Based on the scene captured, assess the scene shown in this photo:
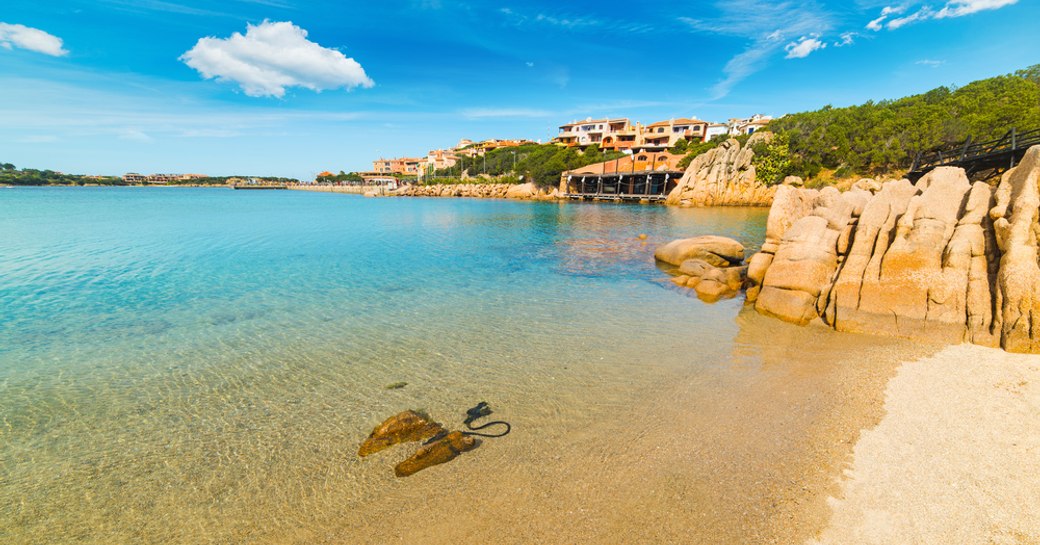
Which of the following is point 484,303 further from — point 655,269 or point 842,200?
point 842,200

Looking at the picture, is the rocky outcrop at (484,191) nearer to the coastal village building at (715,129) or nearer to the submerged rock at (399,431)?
the coastal village building at (715,129)

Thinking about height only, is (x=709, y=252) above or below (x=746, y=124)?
below

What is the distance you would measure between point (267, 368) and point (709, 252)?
62.9 feet

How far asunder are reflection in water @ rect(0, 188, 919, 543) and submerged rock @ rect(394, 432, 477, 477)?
169 mm

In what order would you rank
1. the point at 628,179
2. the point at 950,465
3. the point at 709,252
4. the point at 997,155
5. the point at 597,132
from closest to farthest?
the point at 950,465 → the point at 997,155 → the point at 709,252 → the point at 628,179 → the point at 597,132

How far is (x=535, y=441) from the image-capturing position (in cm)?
662

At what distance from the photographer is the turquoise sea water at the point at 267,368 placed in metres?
5.53

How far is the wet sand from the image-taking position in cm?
485

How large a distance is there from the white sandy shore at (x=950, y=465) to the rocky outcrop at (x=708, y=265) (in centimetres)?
773

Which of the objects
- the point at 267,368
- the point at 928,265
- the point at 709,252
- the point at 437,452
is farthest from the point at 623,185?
the point at 437,452

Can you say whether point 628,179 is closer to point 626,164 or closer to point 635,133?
point 626,164

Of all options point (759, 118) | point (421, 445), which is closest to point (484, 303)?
point (421, 445)

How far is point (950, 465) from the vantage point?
5.53 m

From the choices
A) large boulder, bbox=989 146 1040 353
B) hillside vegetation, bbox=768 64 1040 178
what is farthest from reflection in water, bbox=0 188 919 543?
hillside vegetation, bbox=768 64 1040 178
